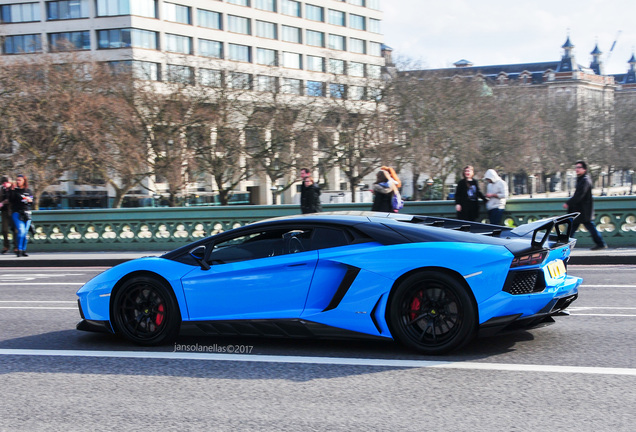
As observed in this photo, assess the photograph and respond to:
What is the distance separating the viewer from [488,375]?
535 cm

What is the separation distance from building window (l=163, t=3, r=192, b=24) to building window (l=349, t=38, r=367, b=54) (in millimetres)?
23389

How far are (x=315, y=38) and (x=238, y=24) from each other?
11.1 metres

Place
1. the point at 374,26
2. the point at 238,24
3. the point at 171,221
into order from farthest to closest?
the point at 374,26 < the point at 238,24 < the point at 171,221

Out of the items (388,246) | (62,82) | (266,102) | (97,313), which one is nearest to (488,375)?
(388,246)

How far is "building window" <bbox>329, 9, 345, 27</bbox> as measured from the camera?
3422 inches

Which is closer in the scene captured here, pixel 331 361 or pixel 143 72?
pixel 331 361

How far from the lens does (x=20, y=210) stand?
56.5ft

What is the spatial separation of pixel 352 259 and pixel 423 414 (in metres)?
1.79

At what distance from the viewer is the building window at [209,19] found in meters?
73.9

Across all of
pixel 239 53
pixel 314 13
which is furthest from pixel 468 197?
pixel 314 13

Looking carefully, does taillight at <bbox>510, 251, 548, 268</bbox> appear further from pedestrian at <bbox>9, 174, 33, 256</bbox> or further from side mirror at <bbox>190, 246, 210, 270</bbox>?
pedestrian at <bbox>9, 174, 33, 256</bbox>

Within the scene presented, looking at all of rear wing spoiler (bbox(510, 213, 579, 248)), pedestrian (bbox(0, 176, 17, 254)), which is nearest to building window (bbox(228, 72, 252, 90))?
pedestrian (bbox(0, 176, 17, 254))

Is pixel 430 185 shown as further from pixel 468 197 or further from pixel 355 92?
pixel 468 197

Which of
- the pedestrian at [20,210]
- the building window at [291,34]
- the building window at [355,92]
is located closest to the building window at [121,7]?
the building window at [291,34]
